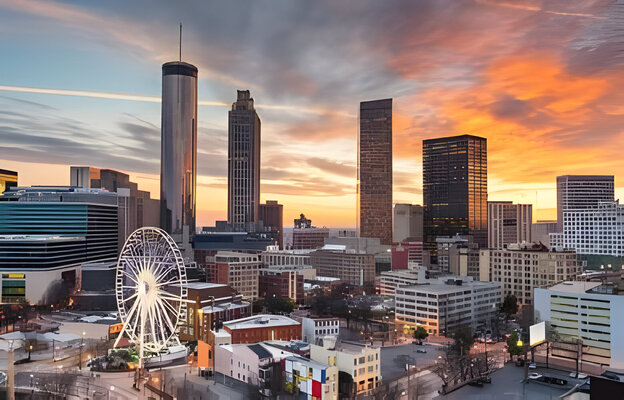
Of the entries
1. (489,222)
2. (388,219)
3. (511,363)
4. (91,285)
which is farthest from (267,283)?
(489,222)

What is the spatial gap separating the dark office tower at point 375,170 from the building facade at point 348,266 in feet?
A: 135

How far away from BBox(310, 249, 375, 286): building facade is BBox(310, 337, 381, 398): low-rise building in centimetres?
4284

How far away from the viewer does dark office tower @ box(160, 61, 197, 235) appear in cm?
10500

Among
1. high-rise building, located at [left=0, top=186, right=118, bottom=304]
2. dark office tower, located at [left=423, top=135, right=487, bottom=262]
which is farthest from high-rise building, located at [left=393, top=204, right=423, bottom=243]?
high-rise building, located at [left=0, top=186, right=118, bottom=304]

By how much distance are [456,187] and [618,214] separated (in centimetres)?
4979

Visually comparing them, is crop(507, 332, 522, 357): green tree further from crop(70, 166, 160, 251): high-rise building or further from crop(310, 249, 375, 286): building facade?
crop(70, 166, 160, 251): high-rise building

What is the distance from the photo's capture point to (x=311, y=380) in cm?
2275

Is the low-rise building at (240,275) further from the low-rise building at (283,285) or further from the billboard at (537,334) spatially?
the billboard at (537,334)

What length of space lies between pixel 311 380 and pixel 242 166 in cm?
10367

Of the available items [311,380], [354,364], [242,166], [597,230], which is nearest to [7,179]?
[242,166]

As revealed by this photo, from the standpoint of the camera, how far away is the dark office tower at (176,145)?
344ft

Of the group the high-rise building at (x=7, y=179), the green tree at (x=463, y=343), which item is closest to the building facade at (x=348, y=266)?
the green tree at (x=463, y=343)

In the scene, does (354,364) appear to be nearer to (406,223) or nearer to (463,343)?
(463,343)

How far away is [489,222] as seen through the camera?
115 meters
